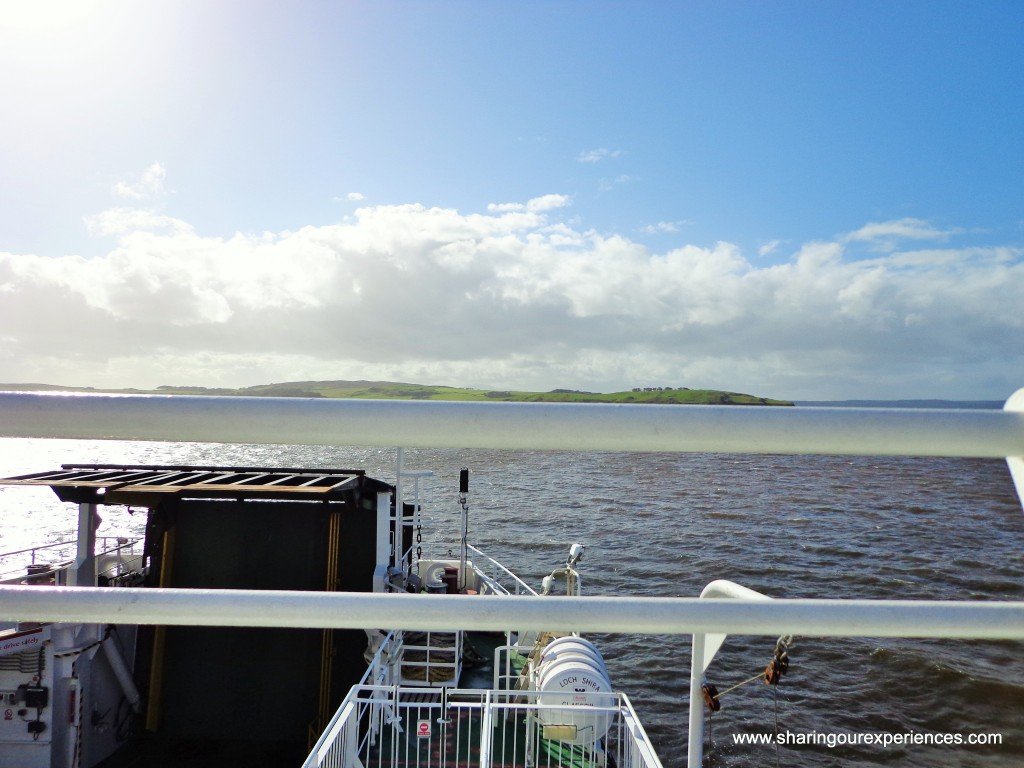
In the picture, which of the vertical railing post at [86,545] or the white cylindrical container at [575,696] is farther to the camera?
the vertical railing post at [86,545]

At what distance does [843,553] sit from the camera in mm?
29016

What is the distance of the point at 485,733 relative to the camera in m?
6.87

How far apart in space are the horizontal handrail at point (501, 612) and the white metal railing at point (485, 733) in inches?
245

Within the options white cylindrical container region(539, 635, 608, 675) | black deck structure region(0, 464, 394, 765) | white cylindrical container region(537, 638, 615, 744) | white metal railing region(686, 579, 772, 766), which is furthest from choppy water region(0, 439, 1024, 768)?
white cylindrical container region(537, 638, 615, 744)

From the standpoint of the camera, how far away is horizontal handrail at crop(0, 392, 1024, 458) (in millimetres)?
871

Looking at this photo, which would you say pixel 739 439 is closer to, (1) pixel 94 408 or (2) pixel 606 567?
(1) pixel 94 408

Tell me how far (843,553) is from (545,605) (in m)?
31.6

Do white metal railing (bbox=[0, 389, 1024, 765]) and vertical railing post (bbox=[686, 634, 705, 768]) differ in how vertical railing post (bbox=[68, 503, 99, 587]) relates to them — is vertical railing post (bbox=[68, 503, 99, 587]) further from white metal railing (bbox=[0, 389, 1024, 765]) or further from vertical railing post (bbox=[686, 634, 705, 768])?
white metal railing (bbox=[0, 389, 1024, 765])

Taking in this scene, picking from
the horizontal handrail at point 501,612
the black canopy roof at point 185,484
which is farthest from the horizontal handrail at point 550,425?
the black canopy roof at point 185,484

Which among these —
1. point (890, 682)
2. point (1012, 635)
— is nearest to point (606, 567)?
point (890, 682)

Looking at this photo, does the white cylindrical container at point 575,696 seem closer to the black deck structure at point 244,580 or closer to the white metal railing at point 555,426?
the black deck structure at point 244,580

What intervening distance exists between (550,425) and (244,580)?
39.4ft

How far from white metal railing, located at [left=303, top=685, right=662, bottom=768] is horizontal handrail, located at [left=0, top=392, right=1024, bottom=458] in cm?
652

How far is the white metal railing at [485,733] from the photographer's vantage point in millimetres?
7070
